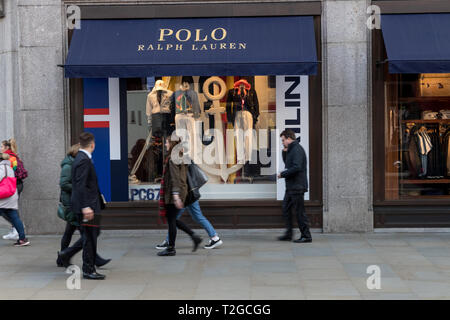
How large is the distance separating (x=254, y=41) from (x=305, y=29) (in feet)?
3.08

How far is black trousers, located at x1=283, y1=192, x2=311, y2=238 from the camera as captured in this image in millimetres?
9578

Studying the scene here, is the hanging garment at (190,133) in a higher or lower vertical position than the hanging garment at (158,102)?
lower

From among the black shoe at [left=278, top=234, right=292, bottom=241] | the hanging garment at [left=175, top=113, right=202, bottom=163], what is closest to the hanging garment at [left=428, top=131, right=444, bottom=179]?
the black shoe at [left=278, top=234, right=292, bottom=241]

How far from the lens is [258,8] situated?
10.5 m

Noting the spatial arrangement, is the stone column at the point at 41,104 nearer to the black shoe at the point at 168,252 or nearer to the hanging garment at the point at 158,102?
the hanging garment at the point at 158,102

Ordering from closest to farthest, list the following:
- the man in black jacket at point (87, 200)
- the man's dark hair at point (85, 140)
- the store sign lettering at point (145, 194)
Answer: the man in black jacket at point (87, 200) → the man's dark hair at point (85, 140) → the store sign lettering at point (145, 194)

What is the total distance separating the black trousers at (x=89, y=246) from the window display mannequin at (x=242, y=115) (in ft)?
14.4

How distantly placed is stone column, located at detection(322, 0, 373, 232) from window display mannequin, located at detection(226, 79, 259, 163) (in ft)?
4.71

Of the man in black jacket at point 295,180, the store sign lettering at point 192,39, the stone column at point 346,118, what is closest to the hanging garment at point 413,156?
the stone column at point 346,118

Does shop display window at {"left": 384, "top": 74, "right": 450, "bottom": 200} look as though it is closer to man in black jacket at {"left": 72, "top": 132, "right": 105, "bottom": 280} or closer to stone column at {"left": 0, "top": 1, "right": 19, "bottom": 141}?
man in black jacket at {"left": 72, "top": 132, "right": 105, "bottom": 280}

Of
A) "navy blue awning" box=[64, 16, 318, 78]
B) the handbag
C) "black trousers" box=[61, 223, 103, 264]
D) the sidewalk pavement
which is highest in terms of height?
"navy blue awning" box=[64, 16, 318, 78]

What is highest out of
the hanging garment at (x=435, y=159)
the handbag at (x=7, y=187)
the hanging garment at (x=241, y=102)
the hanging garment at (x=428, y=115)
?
the hanging garment at (x=241, y=102)

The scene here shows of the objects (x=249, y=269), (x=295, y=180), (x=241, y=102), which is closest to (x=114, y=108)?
(x=241, y=102)

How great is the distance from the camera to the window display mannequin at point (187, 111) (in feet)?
36.4
